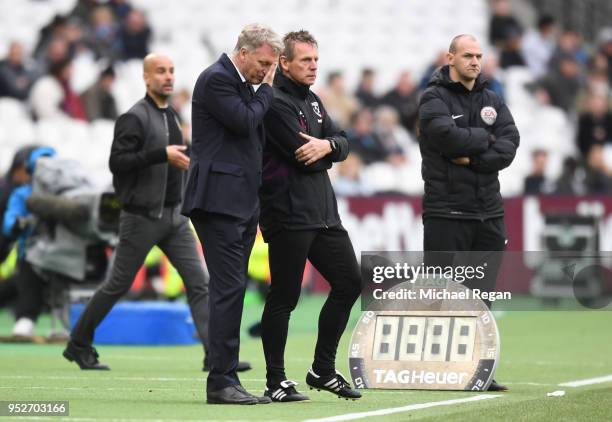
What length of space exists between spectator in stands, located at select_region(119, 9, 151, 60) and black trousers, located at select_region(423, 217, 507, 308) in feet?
49.7

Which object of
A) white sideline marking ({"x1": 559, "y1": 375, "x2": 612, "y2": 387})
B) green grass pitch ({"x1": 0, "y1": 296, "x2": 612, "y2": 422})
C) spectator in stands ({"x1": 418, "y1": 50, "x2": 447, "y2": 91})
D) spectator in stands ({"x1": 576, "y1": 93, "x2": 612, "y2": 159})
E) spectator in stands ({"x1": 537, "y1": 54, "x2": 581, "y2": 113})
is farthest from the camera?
spectator in stands ({"x1": 537, "y1": 54, "x2": 581, "y2": 113})

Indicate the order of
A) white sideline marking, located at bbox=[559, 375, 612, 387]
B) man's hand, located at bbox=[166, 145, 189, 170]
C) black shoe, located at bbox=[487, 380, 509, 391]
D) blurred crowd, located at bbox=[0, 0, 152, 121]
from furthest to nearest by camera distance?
blurred crowd, located at bbox=[0, 0, 152, 121] < man's hand, located at bbox=[166, 145, 189, 170] < white sideline marking, located at bbox=[559, 375, 612, 387] < black shoe, located at bbox=[487, 380, 509, 391]

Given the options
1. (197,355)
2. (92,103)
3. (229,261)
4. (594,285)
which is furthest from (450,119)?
(92,103)

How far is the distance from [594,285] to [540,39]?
1514 cm

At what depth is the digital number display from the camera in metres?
9.21

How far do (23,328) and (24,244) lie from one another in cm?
87

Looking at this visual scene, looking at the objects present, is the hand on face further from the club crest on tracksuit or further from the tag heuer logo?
the club crest on tracksuit

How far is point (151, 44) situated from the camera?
24984 millimetres

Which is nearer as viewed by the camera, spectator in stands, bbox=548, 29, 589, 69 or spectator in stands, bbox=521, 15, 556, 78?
spectator in stands, bbox=548, 29, 589, 69

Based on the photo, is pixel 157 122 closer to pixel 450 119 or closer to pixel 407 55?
pixel 450 119

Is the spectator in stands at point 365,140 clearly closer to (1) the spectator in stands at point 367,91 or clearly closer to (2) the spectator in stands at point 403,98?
(2) the spectator in stands at point 403,98

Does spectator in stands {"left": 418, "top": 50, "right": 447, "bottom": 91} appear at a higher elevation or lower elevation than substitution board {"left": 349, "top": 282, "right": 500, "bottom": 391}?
higher
